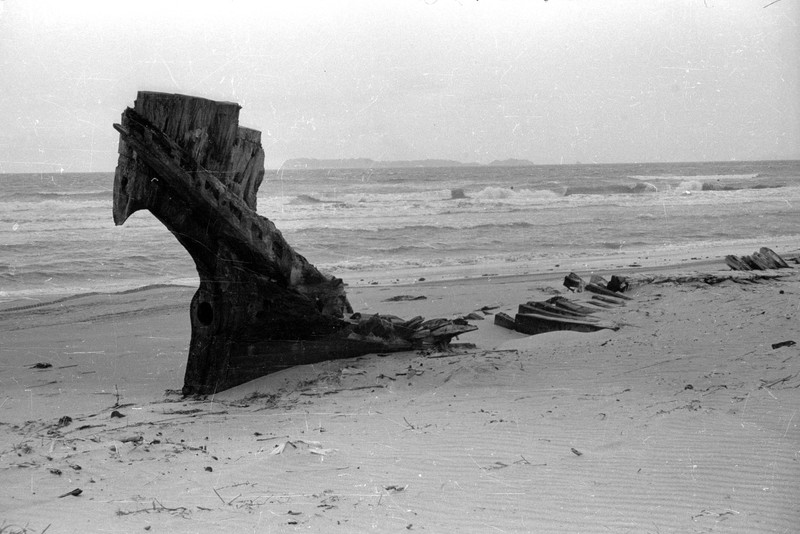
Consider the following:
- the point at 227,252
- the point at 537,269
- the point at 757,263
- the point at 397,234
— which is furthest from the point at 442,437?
the point at 397,234

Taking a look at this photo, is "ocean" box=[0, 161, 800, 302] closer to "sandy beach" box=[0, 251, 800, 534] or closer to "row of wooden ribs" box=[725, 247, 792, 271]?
"row of wooden ribs" box=[725, 247, 792, 271]

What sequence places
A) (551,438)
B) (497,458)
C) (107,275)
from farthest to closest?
(107,275), (551,438), (497,458)

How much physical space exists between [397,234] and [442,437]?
17374 mm

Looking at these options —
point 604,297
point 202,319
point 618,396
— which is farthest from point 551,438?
point 604,297

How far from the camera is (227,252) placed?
5.90 m

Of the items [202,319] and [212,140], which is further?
[202,319]

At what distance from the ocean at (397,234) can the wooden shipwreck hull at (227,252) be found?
721cm

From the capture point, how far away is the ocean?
15.2 m

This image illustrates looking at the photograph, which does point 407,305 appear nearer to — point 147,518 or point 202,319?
point 202,319

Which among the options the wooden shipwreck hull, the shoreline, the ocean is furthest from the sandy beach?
the ocean

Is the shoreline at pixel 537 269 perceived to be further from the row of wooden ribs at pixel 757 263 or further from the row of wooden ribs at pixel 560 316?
the row of wooden ribs at pixel 560 316

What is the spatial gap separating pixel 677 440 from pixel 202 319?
3.83 meters

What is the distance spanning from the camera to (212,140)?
561cm

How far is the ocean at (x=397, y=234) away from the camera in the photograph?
1518 cm
